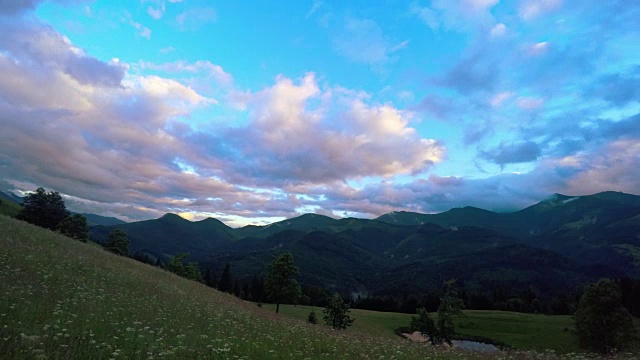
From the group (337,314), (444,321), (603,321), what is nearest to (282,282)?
(337,314)

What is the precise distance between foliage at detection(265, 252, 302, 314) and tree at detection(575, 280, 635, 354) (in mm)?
44508

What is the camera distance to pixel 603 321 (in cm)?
4588

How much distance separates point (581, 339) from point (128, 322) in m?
57.2

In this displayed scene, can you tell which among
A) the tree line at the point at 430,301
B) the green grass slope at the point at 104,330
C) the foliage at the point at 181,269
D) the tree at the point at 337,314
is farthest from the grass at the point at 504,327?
the green grass slope at the point at 104,330

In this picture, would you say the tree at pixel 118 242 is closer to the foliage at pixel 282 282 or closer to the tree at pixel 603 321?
the foliage at pixel 282 282

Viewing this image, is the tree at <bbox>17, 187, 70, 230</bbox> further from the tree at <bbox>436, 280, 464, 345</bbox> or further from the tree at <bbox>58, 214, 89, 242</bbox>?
the tree at <bbox>436, 280, 464, 345</bbox>

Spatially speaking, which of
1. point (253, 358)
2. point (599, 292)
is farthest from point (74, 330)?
point (599, 292)

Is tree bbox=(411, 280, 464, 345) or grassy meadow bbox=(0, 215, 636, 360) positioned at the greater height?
grassy meadow bbox=(0, 215, 636, 360)

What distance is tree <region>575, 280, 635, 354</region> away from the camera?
44719mm

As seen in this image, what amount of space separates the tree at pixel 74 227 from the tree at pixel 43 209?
1.87 metres

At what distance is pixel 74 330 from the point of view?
33.3 feet

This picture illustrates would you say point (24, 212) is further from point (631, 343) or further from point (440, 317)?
point (631, 343)

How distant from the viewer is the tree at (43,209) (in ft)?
267

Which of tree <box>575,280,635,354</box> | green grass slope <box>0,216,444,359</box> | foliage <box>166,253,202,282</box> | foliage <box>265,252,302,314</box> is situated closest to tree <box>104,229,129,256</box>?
foliage <box>166,253,202,282</box>
